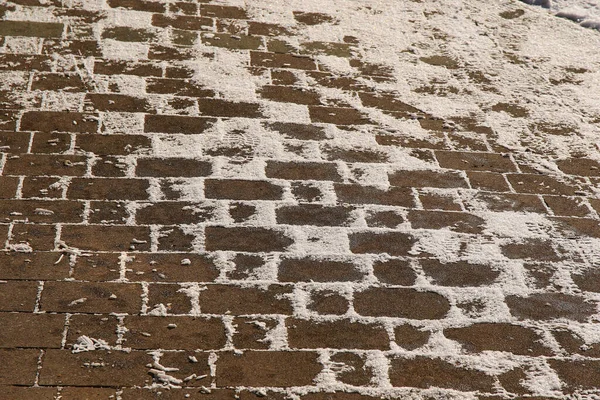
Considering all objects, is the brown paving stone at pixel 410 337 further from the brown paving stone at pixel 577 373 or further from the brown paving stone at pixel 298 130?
the brown paving stone at pixel 298 130

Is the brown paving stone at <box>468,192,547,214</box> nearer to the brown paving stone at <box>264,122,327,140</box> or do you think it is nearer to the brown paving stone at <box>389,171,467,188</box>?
the brown paving stone at <box>389,171,467,188</box>

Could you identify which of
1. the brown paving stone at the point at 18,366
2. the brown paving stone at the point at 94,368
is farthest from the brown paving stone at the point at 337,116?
the brown paving stone at the point at 18,366

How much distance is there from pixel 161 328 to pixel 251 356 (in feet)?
0.93

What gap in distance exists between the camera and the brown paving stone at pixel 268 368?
7.15 ft

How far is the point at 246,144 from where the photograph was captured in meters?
3.29

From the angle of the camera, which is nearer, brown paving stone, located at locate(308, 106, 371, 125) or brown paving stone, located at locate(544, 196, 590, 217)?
brown paving stone, located at locate(544, 196, 590, 217)

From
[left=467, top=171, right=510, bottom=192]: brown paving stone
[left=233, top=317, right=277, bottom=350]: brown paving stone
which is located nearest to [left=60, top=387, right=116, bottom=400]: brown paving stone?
[left=233, top=317, right=277, bottom=350]: brown paving stone

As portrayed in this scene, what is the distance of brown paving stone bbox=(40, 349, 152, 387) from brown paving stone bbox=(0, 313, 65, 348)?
0.05m

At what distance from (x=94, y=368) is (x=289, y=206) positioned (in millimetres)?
1046

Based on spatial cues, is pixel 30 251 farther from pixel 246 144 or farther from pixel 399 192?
pixel 399 192

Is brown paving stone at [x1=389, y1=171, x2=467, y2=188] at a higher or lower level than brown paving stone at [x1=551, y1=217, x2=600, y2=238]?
higher

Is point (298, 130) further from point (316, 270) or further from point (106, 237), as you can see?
point (106, 237)

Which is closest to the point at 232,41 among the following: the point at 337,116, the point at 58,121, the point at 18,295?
the point at 337,116

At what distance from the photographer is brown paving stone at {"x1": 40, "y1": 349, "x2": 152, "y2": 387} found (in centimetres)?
211
